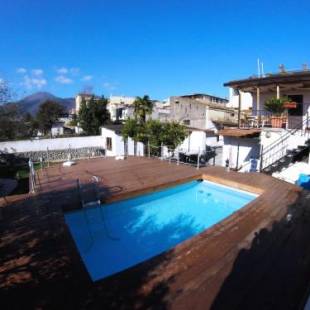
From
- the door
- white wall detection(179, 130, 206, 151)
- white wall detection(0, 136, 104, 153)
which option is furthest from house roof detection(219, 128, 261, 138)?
white wall detection(0, 136, 104, 153)

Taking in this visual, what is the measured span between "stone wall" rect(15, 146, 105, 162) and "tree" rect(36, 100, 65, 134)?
833 inches

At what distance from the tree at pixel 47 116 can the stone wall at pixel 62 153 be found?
21.2m

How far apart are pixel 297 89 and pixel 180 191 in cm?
1048

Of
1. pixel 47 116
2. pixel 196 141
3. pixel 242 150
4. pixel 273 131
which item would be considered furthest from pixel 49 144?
pixel 273 131

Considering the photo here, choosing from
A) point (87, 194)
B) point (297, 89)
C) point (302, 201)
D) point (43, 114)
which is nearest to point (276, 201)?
point (302, 201)

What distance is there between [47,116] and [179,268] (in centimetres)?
4691

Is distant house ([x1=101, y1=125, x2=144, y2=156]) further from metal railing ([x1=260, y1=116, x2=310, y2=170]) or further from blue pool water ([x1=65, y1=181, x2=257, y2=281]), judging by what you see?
blue pool water ([x1=65, y1=181, x2=257, y2=281])

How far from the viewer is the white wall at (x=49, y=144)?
2464cm

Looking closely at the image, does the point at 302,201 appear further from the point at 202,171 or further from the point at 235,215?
the point at 202,171

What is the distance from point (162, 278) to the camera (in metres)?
4.11

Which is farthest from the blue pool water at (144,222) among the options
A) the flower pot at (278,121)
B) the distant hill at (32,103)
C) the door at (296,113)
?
the door at (296,113)

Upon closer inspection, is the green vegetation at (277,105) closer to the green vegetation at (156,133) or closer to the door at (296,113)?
the door at (296,113)

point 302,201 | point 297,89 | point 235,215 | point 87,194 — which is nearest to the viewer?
point 235,215

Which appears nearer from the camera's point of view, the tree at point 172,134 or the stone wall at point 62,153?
the tree at point 172,134
